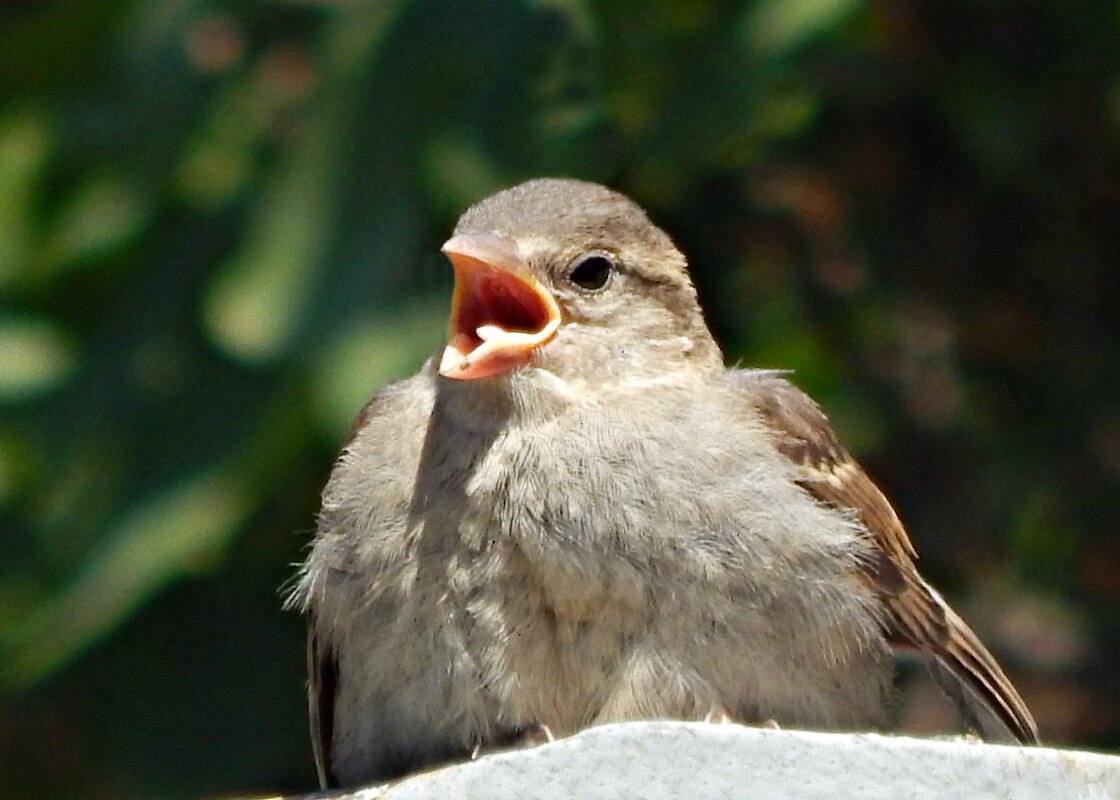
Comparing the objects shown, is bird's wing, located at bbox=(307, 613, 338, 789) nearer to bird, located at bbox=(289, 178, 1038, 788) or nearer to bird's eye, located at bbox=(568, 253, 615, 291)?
bird, located at bbox=(289, 178, 1038, 788)

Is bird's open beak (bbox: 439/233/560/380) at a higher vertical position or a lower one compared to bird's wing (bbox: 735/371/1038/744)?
higher

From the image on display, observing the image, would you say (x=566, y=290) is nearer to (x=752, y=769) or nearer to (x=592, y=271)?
(x=592, y=271)

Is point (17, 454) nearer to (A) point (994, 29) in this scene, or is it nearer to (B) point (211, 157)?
(B) point (211, 157)

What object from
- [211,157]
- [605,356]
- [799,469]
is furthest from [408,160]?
[799,469]

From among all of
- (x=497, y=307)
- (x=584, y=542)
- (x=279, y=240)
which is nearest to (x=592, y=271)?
(x=497, y=307)

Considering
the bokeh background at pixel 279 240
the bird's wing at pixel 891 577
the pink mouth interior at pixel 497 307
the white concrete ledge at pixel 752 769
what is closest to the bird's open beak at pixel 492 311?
the pink mouth interior at pixel 497 307

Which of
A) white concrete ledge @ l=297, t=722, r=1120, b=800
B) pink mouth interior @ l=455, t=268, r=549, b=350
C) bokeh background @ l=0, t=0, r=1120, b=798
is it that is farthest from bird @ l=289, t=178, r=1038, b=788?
white concrete ledge @ l=297, t=722, r=1120, b=800
